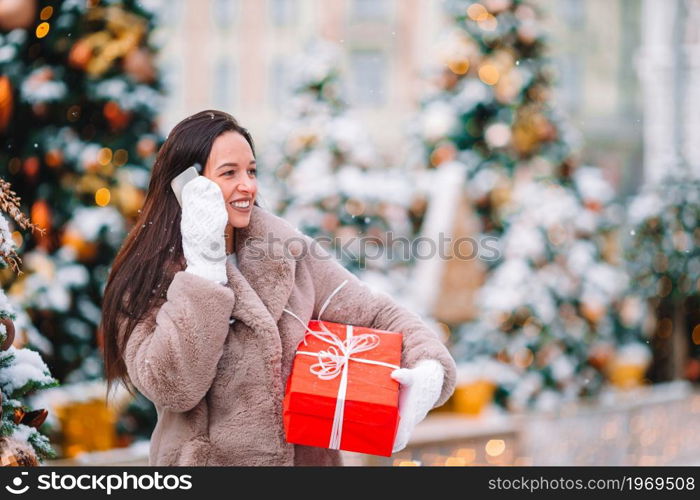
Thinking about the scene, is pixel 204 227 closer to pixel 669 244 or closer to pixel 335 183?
pixel 335 183

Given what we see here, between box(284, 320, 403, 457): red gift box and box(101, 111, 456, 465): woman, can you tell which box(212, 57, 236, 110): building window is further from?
box(284, 320, 403, 457): red gift box

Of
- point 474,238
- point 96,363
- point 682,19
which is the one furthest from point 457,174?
point 682,19

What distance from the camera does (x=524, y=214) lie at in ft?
21.4

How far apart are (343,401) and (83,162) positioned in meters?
2.72

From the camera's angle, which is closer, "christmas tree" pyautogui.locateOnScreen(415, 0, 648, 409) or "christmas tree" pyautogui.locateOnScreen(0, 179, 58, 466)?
"christmas tree" pyautogui.locateOnScreen(0, 179, 58, 466)

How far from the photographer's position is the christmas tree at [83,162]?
406 centimetres

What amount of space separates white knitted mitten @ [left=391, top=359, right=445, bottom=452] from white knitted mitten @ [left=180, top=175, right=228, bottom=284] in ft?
1.70

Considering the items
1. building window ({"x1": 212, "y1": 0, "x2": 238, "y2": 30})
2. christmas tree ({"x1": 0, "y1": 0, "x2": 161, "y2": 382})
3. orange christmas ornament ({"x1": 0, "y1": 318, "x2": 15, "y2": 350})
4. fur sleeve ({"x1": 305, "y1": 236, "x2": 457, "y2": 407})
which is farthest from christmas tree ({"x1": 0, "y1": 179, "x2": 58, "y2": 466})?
building window ({"x1": 212, "y1": 0, "x2": 238, "y2": 30})

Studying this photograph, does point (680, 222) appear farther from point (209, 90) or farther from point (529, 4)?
point (209, 90)

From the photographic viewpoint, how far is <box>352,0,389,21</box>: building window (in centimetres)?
2233

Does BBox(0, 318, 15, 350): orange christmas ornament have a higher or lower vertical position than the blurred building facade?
lower

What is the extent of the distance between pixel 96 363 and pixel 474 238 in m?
3.16

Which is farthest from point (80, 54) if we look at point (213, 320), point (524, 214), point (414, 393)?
point (524, 214)
